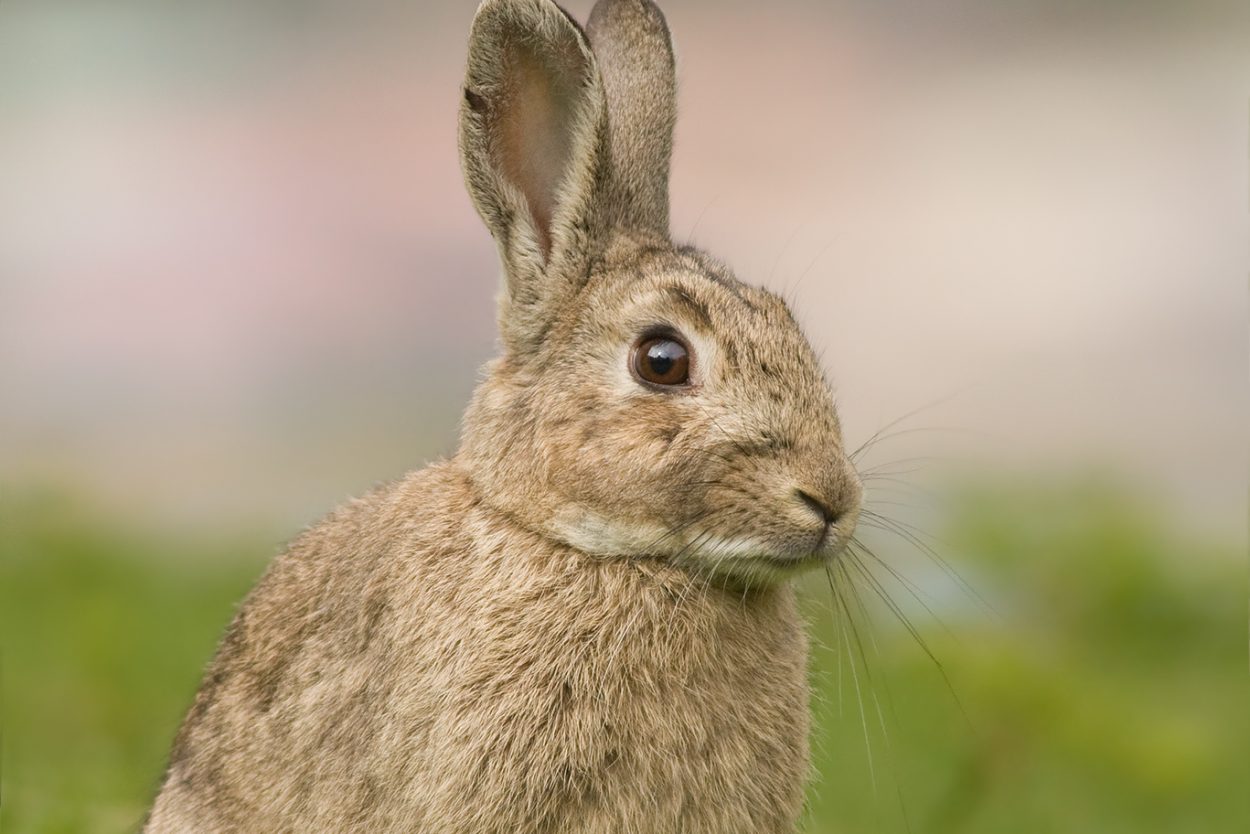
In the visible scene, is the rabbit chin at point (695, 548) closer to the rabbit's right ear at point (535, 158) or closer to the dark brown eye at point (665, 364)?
the dark brown eye at point (665, 364)

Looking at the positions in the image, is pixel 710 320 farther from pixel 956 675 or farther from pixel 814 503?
pixel 956 675

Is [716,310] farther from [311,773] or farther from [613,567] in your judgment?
[311,773]

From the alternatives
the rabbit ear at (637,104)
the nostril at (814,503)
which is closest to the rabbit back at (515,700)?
the nostril at (814,503)

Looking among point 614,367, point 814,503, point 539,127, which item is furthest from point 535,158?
point 814,503

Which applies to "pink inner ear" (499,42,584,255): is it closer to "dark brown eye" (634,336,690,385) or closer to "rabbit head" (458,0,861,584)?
"rabbit head" (458,0,861,584)

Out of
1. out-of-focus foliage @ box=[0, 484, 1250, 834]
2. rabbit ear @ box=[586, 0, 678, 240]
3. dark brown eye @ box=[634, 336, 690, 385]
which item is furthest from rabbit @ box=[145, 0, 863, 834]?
out-of-focus foliage @ box=[0, 484, 1250, 834]

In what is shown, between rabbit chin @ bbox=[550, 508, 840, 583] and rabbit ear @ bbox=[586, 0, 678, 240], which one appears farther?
rabbit ear @ bbox=[586, 0, 678, 240]

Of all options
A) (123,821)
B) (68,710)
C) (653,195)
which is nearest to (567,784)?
(653,195)
